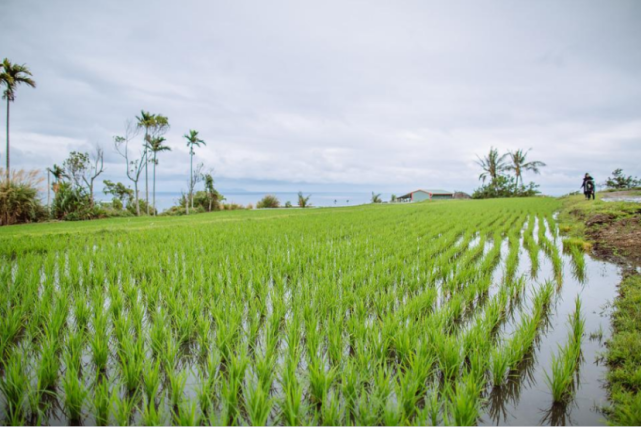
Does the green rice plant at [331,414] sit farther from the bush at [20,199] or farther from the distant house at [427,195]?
the distant house at [427,195]

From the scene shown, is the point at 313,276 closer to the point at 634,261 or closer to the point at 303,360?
the point at 303,360

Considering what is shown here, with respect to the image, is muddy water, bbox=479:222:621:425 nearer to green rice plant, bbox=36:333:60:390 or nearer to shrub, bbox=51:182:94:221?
green rice plant, bbox=36:333:60:390

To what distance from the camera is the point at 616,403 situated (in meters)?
1.86

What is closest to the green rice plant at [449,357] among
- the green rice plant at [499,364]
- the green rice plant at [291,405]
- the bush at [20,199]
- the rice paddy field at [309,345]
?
the rice paddy field at [309,345]

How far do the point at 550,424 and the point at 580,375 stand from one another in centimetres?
69

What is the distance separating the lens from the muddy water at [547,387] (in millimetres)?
1827

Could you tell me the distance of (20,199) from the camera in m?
13.9

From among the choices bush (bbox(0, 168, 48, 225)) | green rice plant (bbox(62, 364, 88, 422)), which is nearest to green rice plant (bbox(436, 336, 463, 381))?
green rice plant (bbox(62, 364, 88, 422))

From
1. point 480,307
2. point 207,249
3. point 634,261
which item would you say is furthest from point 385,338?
point 634,261

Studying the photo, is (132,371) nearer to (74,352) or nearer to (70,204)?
(74,352)

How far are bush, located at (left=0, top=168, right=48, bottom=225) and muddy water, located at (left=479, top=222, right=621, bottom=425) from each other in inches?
729

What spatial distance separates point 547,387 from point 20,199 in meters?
19.1

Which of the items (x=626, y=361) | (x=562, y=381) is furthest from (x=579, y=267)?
(x=562, y=381)

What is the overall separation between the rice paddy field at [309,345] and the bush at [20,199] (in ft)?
39.8
